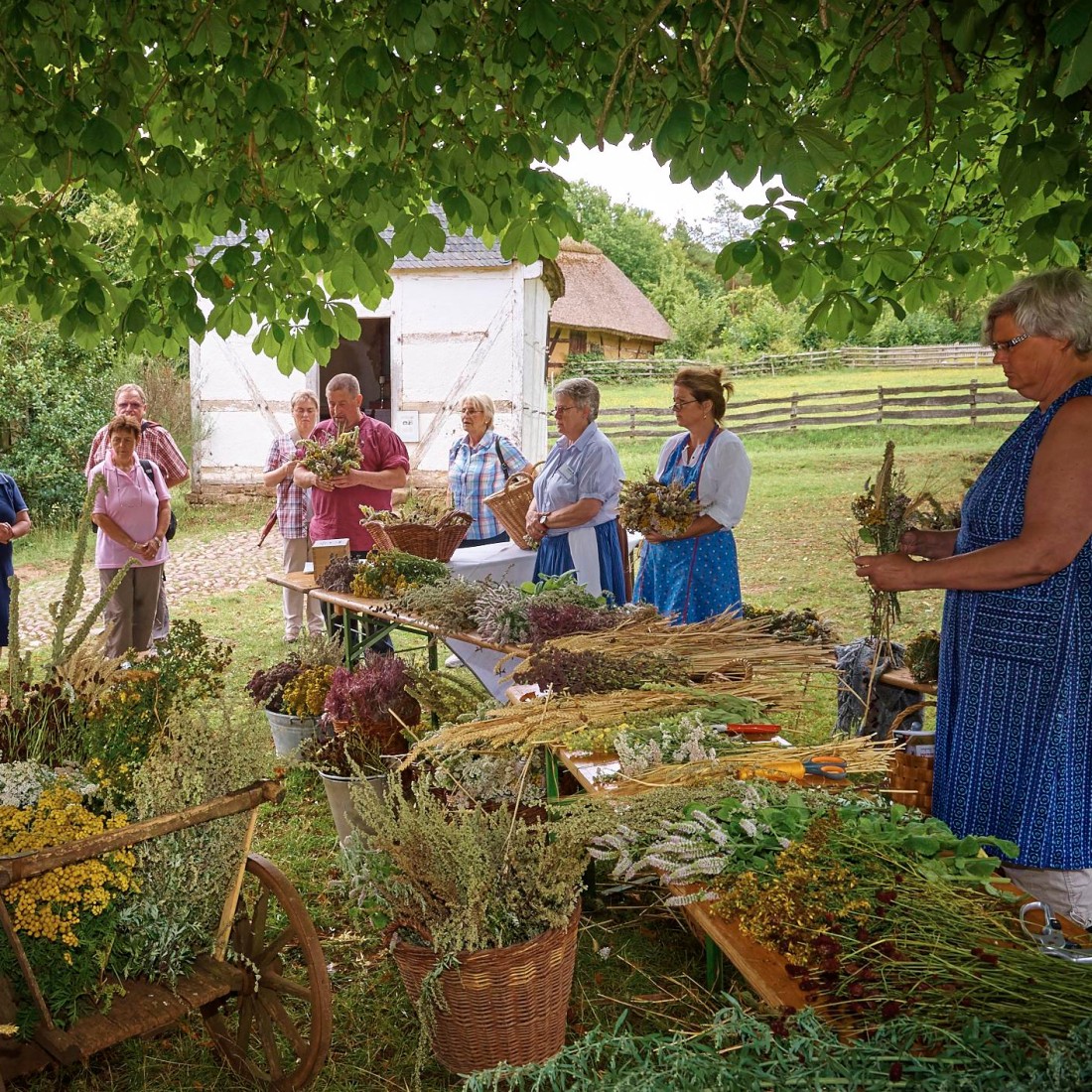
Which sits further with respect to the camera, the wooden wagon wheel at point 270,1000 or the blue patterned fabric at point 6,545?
the blue patterned fabric at point 6,545

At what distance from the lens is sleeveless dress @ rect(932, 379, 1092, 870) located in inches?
99.3

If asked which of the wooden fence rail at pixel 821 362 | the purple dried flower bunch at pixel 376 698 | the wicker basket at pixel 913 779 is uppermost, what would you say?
the wooden fence rail at pixel 821 362

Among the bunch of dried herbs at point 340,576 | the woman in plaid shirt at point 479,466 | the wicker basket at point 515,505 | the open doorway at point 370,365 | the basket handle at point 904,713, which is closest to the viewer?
the basket handle at point 904,713

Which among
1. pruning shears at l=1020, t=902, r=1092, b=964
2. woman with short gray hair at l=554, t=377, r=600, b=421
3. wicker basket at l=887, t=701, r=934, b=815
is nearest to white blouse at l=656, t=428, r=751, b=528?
woman with short gray hair at l=554, t=377, r=600, b=421

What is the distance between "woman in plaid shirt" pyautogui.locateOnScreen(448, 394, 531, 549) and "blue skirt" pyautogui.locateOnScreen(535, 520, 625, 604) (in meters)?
1.44

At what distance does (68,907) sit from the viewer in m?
2.29

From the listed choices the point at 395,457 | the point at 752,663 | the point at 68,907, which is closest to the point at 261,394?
the point at 395,457

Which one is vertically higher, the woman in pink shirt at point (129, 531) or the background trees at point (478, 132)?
the background trees at point (478, 132)

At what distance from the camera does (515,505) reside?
Result: 19.5 feet

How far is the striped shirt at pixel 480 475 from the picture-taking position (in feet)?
23.3

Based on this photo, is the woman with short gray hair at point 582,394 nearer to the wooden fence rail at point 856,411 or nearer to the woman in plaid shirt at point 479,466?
the woman in plaid shirt at point 479,466


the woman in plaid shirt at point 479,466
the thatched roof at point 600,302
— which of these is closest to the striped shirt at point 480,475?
the woman in plaid shirt at point 479,466

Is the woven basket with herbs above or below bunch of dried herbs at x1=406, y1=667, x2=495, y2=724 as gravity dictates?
above

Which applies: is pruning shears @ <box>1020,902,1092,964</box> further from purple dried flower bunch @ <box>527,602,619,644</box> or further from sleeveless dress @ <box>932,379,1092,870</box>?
purple dried flower bunch @ <box>527,602,619,644</box>
